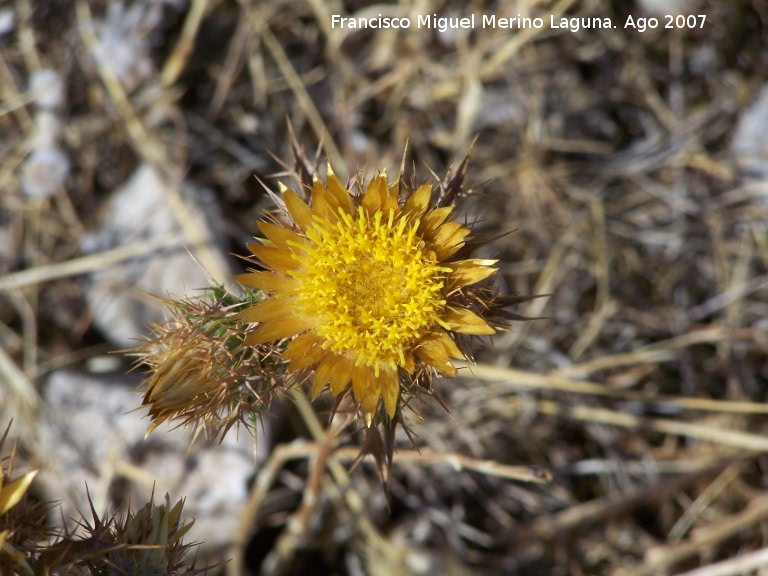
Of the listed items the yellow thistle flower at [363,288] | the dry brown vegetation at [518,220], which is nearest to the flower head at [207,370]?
the yellow thistle flower at [363,288]

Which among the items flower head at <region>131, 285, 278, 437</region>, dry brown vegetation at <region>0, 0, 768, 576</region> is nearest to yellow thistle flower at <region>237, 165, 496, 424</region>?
flower head at <region>131, 285, 278, 437</region>

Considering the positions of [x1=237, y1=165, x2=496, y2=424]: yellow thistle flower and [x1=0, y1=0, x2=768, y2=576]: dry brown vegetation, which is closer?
[x1=237, y1=165, x2=496, y2=424]: yellow thistle flower

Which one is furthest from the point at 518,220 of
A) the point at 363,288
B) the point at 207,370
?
the point at 207,370

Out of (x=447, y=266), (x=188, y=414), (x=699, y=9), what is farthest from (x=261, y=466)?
(x=699, y=9)

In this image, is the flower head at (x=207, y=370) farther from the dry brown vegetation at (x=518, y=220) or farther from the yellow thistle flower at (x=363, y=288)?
the dry brown vegetation at (x=518, y=220)

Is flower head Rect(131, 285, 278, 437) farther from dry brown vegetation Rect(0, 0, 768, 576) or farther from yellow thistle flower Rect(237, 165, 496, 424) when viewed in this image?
dry brown vegetation Rect(0, 0, 768, 576)

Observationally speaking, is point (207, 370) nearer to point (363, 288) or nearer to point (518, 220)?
point (363, 288)

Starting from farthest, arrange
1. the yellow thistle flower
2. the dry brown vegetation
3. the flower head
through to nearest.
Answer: the dry brown vegetation → the yellow thistle flower → the flower head
